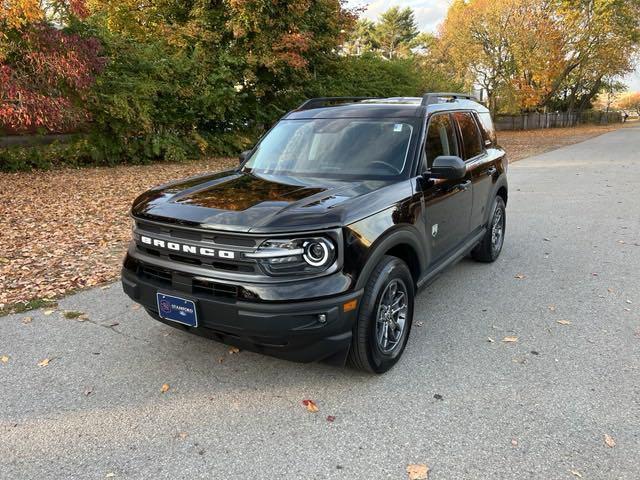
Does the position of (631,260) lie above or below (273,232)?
below

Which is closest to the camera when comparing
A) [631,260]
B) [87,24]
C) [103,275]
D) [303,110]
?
[303,110]

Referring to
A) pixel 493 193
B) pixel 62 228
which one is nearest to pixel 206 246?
pixel 493 193

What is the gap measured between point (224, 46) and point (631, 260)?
13925 millimetres

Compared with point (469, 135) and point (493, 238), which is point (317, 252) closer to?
point (469, 135)

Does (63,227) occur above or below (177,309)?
below

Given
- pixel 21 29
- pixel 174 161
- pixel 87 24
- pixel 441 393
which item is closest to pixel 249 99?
pixel 174 161

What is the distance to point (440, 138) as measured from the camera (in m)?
4.27

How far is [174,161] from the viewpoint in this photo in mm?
14414

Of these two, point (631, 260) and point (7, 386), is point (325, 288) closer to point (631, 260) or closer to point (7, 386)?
point (7, 386)

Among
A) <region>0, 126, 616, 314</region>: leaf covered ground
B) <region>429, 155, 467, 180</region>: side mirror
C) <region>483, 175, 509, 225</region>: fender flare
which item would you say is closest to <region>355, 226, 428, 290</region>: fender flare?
<region>429, 155, 467, 180</region>: side mirror

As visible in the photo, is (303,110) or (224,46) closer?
(303,110)

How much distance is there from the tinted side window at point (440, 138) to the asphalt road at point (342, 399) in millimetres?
1413

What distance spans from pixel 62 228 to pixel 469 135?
5854 millimetres

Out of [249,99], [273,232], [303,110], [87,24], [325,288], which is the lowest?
[325,288]
